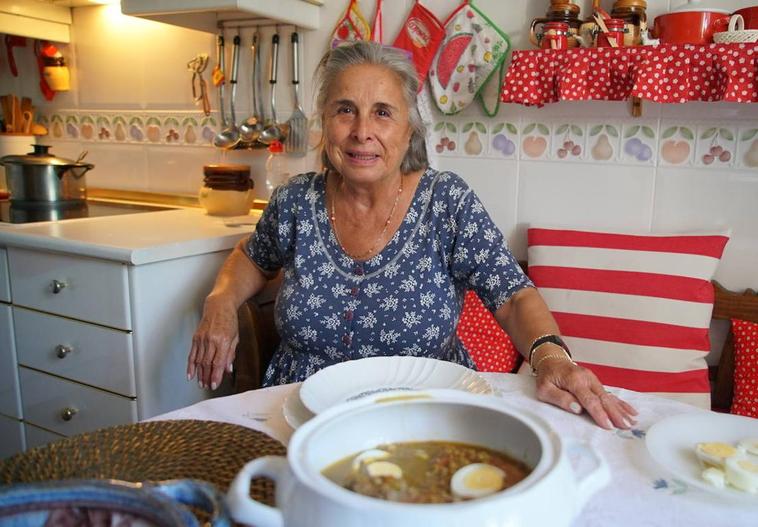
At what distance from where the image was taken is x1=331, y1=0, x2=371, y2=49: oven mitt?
1964 millimetres

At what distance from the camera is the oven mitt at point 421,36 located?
1805 mm

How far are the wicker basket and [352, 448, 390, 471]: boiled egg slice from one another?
4.20 ft

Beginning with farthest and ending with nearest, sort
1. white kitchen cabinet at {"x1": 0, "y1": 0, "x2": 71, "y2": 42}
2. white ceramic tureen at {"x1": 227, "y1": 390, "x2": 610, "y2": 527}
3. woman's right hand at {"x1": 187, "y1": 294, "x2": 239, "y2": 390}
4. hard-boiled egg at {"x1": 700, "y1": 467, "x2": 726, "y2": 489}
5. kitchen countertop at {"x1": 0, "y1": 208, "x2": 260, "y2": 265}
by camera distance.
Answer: white kitchen cabinet at {"x1": 0, "y1": 0, "x2": 71, "y2": 42} → kitchen countertop at {"x1": 0, "y1": 208, "x2": 260, "y2": 265} → woman's right hand at {"x1": 187, "y1": 294, "x2": 239, "y2": 390} → hard-boiled egg at {"x1": 700, "y1": 467, "x2": 726, "y2": 489} → white ceramic tureen at {"x1": 227, "y1": 390, "x2": 610, "y2": 527}

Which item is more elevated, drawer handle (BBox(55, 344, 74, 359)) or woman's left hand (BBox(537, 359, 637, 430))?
woman's left hand (BBox(537, 359, 637, 430))

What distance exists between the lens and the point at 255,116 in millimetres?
2223

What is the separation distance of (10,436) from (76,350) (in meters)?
0.44

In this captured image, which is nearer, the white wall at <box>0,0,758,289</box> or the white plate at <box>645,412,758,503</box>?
the white plate at <box>645,412,758,503</box>

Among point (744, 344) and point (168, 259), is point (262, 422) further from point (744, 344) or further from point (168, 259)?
point (744, 344)

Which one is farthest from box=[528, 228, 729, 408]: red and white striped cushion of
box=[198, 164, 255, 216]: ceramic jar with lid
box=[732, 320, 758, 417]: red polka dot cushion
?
box=[198, 164, 255, 216]: ceramic jar with lid

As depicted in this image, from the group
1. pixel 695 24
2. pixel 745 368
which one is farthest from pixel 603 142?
pixel 745 368

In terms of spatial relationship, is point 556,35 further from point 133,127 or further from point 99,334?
point 133,127

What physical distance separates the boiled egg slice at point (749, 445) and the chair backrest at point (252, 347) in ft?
3.55

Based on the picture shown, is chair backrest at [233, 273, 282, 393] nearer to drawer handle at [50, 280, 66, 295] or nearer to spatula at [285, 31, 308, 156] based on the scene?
drawer handle at [50, 280, 66, 295]

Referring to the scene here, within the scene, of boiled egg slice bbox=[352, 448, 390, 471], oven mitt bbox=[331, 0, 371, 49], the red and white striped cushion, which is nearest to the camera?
boiled egg slice bbox=[352, 448, 390, 471]
